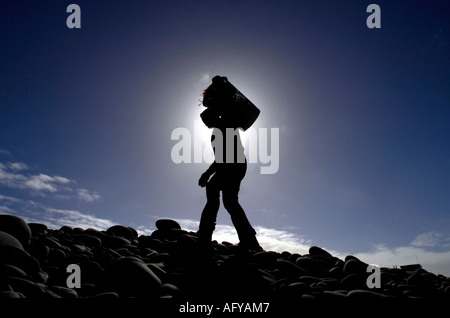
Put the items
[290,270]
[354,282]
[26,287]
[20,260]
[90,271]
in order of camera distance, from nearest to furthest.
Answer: [26,287], [20,260], [90,271], [354,282], [290,270]

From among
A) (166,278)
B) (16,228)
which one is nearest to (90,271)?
(166,278)

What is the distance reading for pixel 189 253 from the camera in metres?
4.59

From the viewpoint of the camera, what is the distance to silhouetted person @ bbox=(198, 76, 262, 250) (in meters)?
4.10

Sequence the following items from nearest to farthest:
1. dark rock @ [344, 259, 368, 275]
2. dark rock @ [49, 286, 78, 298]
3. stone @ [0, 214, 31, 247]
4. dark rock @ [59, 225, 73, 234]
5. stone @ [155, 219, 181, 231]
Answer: dark rock @ [49, 286, 78, 298] → stone @ [0, 214, 31, 247] → dark rock @ [344, 259, 368, 275] → dark rock @ [59, 225, 73, 234] → stone @ [155, 219, 181, 231]

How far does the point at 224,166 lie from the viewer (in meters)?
4.31

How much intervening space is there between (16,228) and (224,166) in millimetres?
3642

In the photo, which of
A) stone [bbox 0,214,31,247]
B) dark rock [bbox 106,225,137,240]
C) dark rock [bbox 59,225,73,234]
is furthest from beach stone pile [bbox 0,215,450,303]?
dark rock [bbox 59,225,73,234]

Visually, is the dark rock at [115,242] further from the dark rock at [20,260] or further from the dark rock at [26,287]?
the dark rock at [26,287]

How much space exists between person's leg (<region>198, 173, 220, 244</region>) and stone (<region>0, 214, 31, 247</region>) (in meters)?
2.89

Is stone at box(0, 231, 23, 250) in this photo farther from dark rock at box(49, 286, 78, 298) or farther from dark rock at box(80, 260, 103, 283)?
dark rock at box(49, 286, 78, 298)

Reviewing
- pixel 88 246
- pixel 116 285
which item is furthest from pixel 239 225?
pixel 88 246

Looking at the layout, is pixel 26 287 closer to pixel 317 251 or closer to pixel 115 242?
pixel 115 242

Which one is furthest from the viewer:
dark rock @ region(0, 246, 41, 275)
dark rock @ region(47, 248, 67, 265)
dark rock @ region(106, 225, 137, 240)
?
dark rock @ region(106, 225, 137, 240)
